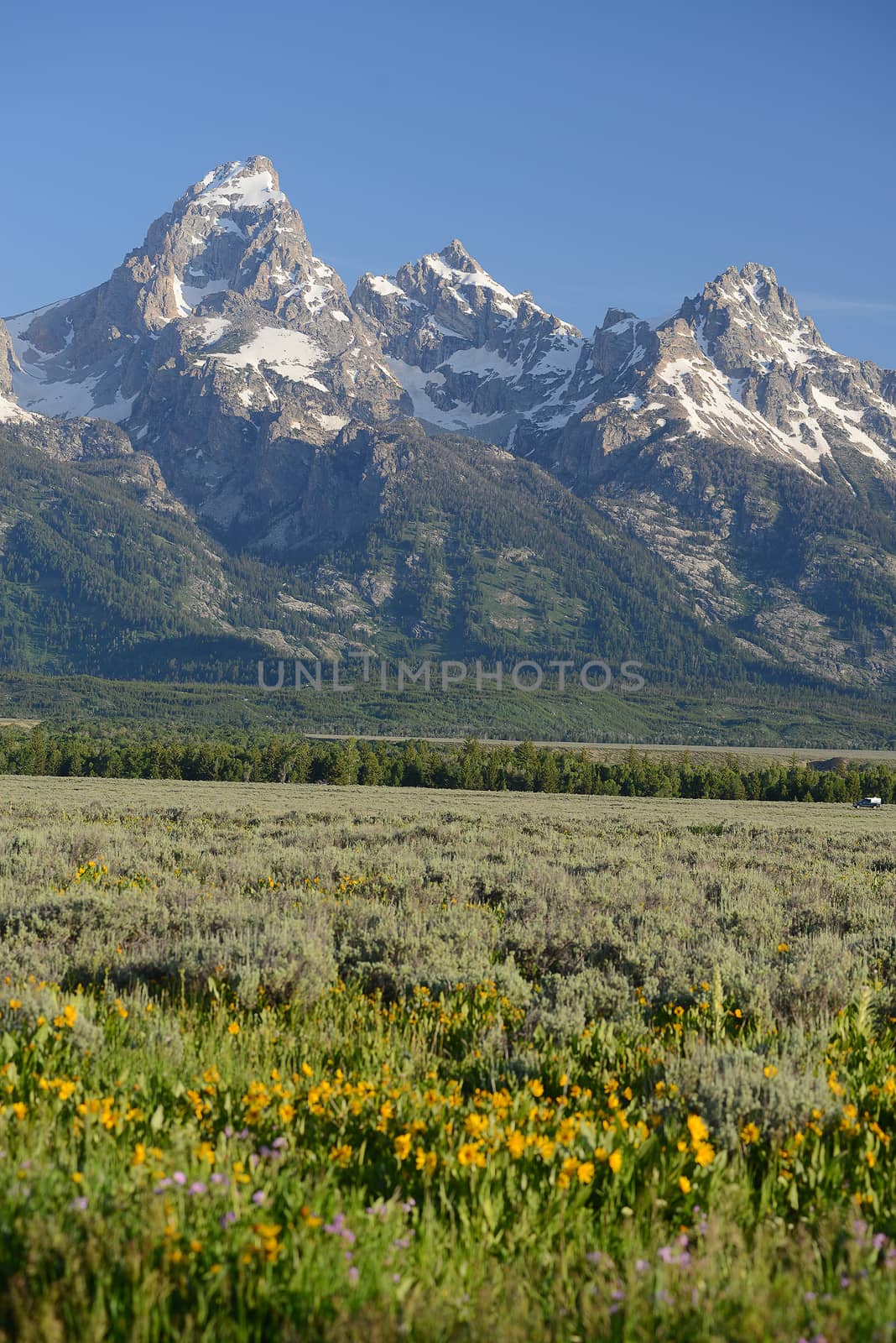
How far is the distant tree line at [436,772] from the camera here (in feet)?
295

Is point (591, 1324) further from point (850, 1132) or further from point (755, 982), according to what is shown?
point (755, 982)

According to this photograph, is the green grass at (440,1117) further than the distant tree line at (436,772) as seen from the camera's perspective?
No

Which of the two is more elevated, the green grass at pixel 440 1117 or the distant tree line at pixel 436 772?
the green grass at pixel 440 1117

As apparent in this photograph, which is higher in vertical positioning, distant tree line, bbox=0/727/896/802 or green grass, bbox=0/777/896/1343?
green grass, bbox=0/777/896/1343

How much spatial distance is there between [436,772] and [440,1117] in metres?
88.7

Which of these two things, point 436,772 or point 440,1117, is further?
point 436,772

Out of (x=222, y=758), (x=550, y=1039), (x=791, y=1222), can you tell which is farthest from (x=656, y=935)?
(x=222, y=758)

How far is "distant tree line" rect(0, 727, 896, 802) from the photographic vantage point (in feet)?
295

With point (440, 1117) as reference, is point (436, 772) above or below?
below

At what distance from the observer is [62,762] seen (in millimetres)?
91000

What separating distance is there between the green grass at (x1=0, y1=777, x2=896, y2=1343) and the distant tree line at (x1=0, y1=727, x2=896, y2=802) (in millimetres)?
78726

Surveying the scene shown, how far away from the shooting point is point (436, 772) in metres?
92.9

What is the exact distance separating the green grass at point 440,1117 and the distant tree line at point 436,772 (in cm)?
7873

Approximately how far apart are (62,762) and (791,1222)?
320 feet
